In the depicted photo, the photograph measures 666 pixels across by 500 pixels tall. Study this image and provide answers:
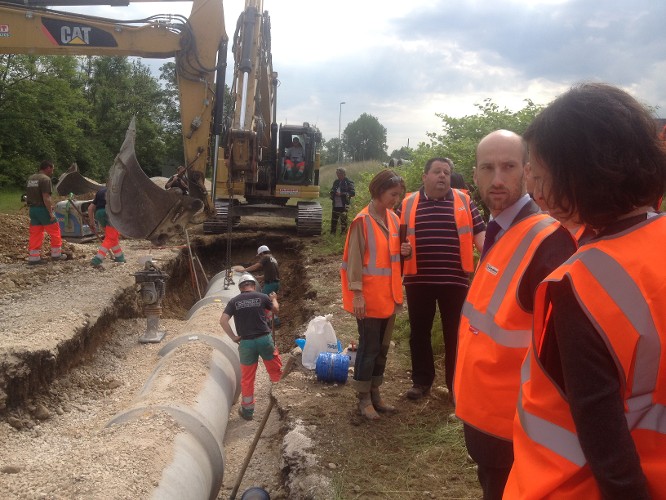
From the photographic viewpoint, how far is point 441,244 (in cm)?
457

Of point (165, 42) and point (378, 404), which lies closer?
point (378, 404)

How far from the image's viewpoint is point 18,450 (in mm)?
5188

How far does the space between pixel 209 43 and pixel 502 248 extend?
7.66 metres

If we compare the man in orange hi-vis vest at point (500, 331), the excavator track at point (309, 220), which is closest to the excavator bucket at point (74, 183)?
the excavator track at point (309, 220)

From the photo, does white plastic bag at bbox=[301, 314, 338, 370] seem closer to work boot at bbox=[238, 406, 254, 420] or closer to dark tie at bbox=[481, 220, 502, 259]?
work boot at bbox=[238, 406, 254, 420]

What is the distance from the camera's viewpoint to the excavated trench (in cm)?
577

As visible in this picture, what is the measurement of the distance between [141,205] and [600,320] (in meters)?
7.20

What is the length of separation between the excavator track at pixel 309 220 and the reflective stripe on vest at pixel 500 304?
1311cm

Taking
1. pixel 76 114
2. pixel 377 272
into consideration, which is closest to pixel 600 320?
pixel 377 272

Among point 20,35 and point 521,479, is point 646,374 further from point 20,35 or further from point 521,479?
point 20,35

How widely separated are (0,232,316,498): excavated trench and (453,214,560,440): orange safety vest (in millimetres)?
2508

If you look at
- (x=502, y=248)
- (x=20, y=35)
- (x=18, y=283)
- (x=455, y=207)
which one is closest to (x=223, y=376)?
(x=455, y=207)

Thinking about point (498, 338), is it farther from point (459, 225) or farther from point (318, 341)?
point (318, 341)

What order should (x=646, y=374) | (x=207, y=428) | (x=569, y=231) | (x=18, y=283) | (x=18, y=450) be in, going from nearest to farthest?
1. (x=646, y=374)
2. (x=569, y=231)
3. (x=207, y=428)
4. (x=18, y=450)
5. (x=18, y=283)
